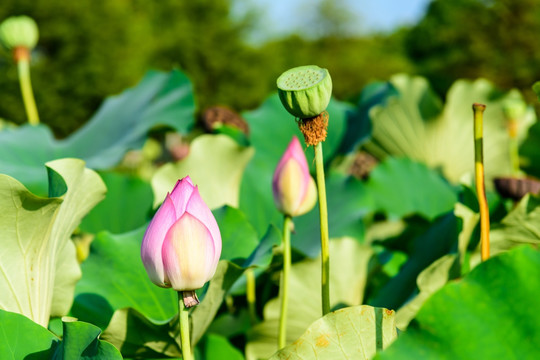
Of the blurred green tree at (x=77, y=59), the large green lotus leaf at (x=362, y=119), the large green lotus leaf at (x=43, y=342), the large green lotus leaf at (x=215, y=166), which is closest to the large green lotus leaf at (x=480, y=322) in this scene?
the large green lotus leaf at (x=43, y=342)

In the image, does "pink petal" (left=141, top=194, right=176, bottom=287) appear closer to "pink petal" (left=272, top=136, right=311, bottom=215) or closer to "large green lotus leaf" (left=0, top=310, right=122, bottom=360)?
"large green lotus leaf" (left=0, top=310, right=122, bottom=360)

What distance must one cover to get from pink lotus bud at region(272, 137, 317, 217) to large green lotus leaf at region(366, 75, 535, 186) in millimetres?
596

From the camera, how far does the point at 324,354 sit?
31 centimetres

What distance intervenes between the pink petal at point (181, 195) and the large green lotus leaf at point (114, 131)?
42 centimetres

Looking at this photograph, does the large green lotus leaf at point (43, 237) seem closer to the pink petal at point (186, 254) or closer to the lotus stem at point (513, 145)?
the pink petal at point (186, 254)

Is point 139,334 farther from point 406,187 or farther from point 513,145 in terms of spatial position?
point 513,145

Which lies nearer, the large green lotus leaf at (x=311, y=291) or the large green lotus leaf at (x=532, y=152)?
the large green lotus leaf at (x=311, y=291)

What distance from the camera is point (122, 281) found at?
51cm

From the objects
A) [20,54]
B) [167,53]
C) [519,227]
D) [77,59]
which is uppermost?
[167,53]

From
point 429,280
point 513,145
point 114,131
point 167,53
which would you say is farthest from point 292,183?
point 167,53

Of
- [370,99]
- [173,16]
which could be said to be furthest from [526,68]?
[370,99]

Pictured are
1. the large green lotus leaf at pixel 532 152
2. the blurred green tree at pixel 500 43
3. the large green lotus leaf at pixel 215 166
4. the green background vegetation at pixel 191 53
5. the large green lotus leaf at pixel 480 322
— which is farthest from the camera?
the green background vegetation at pixel 191 53

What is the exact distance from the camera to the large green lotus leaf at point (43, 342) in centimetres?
32

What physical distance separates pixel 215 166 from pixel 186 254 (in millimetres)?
338
